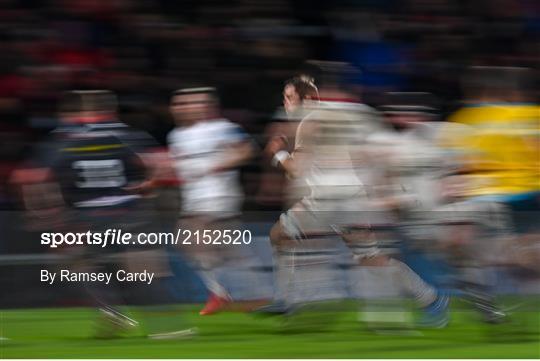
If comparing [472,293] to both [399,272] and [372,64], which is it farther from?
[372,64]

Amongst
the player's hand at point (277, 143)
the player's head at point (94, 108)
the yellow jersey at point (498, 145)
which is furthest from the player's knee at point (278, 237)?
the player's head at point (94, 108)

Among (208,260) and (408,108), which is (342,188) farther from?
(208,260)

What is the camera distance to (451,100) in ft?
35.3

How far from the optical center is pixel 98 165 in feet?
23.9

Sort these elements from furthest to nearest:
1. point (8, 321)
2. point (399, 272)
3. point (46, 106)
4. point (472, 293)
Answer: point (46, 106) < point (8, 321) < point (399, 272) < point (472, 293)

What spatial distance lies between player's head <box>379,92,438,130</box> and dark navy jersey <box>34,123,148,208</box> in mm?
1921

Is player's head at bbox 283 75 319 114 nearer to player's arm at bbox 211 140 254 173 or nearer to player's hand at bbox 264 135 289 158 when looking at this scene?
player's hand at bbox 264 135 289 158

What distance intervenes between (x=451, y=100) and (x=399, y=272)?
2.97 meters

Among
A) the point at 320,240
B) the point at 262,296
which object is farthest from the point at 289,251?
the point at 262,296

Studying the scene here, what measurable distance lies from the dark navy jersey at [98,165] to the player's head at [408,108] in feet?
6.30

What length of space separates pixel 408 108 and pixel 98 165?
233 centimetres

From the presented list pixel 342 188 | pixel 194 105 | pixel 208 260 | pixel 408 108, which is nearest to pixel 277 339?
pixel 342 188

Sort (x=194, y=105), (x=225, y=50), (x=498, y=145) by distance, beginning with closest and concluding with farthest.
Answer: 1. (x=498, y=145)
2. (x=194, y=105)
3. (x=225, y=50)

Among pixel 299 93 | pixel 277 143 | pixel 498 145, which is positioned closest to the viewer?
pixel 498 145
